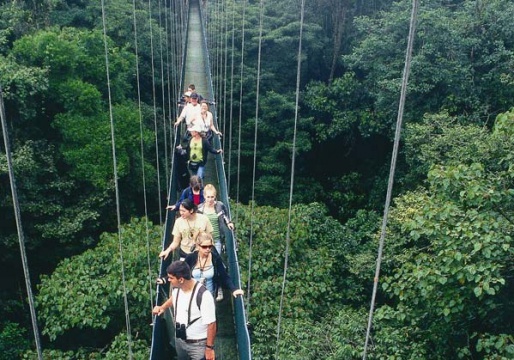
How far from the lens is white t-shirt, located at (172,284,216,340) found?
2.52 meters

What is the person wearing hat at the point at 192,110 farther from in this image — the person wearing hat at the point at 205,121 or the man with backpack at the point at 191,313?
the man with backpack at the point at 191,313

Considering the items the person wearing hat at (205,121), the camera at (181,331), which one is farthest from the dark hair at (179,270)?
the person wearing hat at (205,121)

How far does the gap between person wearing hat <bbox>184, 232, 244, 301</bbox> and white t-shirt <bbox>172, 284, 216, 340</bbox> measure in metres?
0.53

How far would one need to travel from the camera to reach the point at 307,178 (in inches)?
497

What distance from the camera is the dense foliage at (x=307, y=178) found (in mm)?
4848

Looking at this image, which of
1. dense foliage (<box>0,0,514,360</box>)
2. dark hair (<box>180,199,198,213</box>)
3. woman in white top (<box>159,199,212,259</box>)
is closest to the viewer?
dark hair (<box>180,199,198,213</box>)

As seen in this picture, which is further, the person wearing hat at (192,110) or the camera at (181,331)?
the person wearing hat at (192,110)

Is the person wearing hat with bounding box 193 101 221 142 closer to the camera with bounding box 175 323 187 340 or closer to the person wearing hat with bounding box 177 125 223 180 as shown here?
the person wearing hat with bounding box 177 125 223 180

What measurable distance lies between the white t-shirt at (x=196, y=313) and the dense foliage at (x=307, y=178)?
6.97ft

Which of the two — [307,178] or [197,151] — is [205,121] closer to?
[197,151]

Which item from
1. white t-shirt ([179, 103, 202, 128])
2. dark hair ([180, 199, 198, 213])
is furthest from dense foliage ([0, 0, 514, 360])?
dark hair ([180, 199, 198, 213])

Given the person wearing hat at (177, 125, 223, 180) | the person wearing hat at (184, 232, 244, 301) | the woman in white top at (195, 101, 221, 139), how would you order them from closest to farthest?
the person wearing hat at (184, 232, 244, 301)
the person wearing hat at (177, 125, 223, 180)
the woman in white top at (195, 101, 221, 139)

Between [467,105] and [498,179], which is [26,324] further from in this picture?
[467,105]

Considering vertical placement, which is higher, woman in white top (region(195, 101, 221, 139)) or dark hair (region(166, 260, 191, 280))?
dark hair (region(166, 260, 191, 280))
